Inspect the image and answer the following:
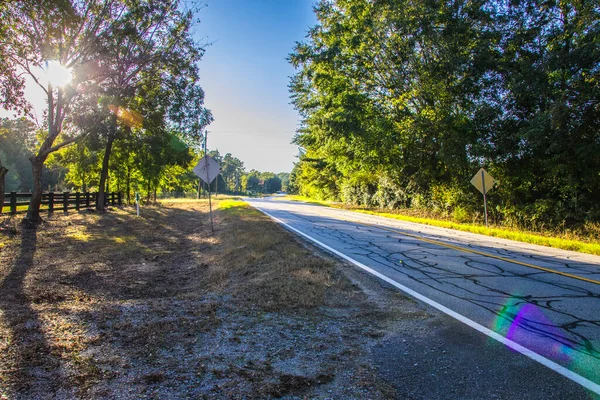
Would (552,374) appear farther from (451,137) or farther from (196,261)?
(451,137)

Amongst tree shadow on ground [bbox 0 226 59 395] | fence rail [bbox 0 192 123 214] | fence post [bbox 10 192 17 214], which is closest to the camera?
tree shadow on ground [bbox 0 226 59 395]

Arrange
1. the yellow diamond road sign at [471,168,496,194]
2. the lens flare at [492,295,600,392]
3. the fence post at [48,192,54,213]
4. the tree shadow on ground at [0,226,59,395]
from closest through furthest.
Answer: the tree shadow on ground at [0,226,59,395] < the lens flare at [492,295,600,392] < the yellow diamond road sign at [471,168,496,194] < the fence post at [48,192,54,213]

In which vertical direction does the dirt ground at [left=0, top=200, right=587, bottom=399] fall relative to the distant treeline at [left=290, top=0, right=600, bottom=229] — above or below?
below

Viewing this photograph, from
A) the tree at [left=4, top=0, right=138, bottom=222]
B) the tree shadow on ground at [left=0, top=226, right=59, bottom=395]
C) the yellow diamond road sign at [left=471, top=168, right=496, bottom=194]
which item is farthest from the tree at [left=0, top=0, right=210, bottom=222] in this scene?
the yellow diamond road sign at [left=471, top=168, right=496, bottom=194]

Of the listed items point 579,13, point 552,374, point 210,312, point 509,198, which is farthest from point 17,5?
point 509,198

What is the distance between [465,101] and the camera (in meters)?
16.8

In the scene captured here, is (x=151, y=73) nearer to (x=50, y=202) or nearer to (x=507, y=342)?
(x=50, y=202)

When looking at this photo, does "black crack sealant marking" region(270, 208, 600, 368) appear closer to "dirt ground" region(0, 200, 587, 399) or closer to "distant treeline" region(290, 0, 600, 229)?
"dirt ground" region(0, 200, 587, 399)

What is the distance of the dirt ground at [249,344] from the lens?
2633mm

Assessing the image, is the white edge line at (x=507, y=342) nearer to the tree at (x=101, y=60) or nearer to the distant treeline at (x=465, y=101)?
the distant treeline at (x=465, y=101)

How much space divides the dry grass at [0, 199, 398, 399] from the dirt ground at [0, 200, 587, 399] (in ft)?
0.05

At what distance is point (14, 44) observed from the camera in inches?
559

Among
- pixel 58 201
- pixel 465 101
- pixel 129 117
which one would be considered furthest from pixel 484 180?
pixel 58 201

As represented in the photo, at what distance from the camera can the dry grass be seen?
2680 millimetres
